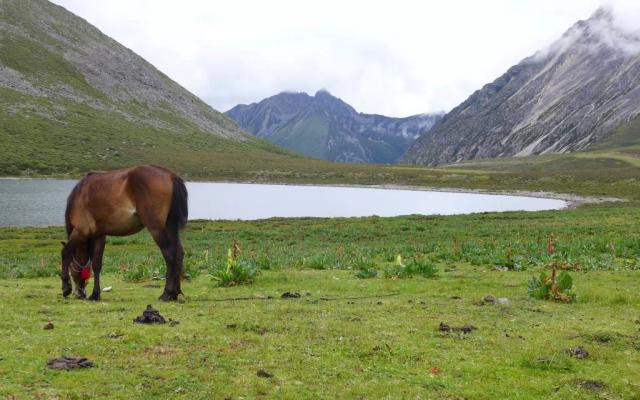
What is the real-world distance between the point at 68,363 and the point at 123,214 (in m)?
6.33

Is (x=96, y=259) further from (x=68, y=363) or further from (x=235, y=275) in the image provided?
(x=68, y=363)

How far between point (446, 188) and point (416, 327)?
5282 inches

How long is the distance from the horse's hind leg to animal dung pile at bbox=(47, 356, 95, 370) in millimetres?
5509

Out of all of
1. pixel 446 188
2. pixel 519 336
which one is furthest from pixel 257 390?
pixel 446 188

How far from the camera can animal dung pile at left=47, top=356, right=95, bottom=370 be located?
839 cm

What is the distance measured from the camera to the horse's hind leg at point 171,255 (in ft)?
46.5

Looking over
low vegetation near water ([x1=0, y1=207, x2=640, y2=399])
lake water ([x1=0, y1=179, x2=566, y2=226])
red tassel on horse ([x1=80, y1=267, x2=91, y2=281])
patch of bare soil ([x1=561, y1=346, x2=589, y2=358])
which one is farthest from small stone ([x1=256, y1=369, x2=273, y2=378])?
lake water ([x1=0, y1=179, x2=566, y2=226])

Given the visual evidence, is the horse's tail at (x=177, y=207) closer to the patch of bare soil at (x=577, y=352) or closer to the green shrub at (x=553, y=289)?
the patch of bare soil at (x=577, y=352)

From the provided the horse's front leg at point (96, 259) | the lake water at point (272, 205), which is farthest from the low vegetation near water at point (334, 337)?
the lake water at point (272, 205)

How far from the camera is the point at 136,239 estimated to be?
4500cm

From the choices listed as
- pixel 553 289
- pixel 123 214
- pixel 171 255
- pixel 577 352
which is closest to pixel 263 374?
pixel 577 352

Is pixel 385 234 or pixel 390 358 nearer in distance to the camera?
pixel 390 358

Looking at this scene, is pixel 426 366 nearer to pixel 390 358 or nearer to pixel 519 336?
pixel 390 358

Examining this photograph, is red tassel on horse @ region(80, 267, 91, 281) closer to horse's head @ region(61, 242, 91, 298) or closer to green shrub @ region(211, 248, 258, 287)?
horse's head @ region(61, 242, 91, 298)
